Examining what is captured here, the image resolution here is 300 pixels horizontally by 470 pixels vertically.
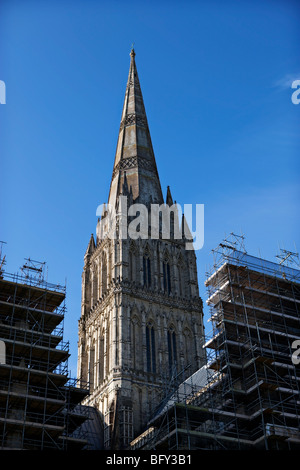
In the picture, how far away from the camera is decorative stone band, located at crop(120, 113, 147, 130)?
223 feet

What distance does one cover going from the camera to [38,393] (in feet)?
115

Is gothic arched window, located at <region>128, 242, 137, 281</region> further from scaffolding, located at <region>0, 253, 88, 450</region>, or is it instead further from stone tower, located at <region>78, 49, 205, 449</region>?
scaffolding, located at <region>0, 253, 88, 450</region>

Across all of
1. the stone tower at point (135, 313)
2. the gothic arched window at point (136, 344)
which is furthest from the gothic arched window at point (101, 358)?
the gothic arched window at point (136, 344)

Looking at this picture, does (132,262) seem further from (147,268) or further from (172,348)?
(172,348)

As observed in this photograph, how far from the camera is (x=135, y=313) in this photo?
169 ft

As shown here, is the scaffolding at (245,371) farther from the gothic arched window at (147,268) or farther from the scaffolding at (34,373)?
the gothic arched window at (147,268)

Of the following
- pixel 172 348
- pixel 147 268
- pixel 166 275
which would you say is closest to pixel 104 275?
pixel 147 268

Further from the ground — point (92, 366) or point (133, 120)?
point (133, 120)

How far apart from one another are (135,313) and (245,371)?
17.3 m

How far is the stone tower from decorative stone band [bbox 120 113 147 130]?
511 centimetres

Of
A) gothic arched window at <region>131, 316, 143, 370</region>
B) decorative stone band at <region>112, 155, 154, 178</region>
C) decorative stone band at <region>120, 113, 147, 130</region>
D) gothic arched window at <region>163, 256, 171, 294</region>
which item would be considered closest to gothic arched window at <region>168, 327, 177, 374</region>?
gothic arched window at <region>131, 316, 143, 370</region>

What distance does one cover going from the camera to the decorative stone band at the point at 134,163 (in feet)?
208

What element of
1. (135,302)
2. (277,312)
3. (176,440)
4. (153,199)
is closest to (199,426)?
(176,440)

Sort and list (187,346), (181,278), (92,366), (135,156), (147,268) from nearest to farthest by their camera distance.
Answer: (187,346)
(92,366)
(147,268)
(181,278)
(135,156)
